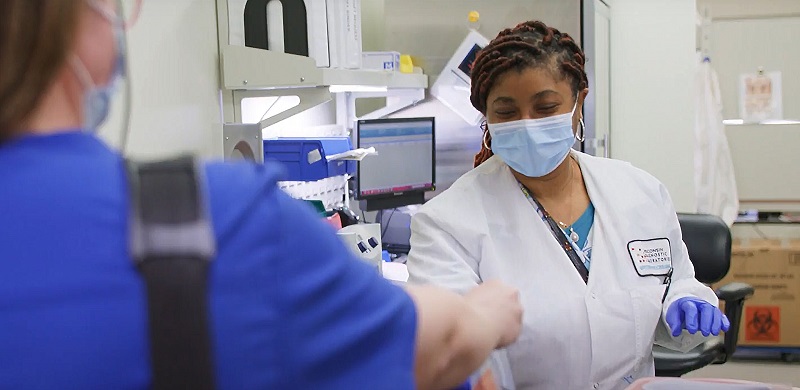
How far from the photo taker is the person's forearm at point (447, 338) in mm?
561

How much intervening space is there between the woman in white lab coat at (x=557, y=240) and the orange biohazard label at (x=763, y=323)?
111 inches

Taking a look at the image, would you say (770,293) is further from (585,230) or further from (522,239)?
(522,239)

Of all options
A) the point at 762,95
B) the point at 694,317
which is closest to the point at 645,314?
the point at 694,317

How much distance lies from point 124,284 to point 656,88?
12.2 ft

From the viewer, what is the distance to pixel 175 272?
0.42 m

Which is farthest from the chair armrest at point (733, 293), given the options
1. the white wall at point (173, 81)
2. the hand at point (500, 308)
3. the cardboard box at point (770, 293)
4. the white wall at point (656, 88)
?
the hand at point (500, 308)

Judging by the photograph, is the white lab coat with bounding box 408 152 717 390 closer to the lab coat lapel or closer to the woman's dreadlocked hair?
the lab coat lapel

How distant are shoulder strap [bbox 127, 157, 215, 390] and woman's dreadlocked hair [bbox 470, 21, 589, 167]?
4.18 feet

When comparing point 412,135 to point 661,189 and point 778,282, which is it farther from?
point 778,282

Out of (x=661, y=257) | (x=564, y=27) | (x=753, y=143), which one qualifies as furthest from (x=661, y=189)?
(x=753, y=143)

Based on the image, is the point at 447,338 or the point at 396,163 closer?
the point at 447,338

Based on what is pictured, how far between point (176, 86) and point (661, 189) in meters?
1.07

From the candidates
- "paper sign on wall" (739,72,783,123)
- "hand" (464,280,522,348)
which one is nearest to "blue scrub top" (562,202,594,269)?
"hand" (464,280,522,348)

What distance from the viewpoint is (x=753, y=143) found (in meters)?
4.62
